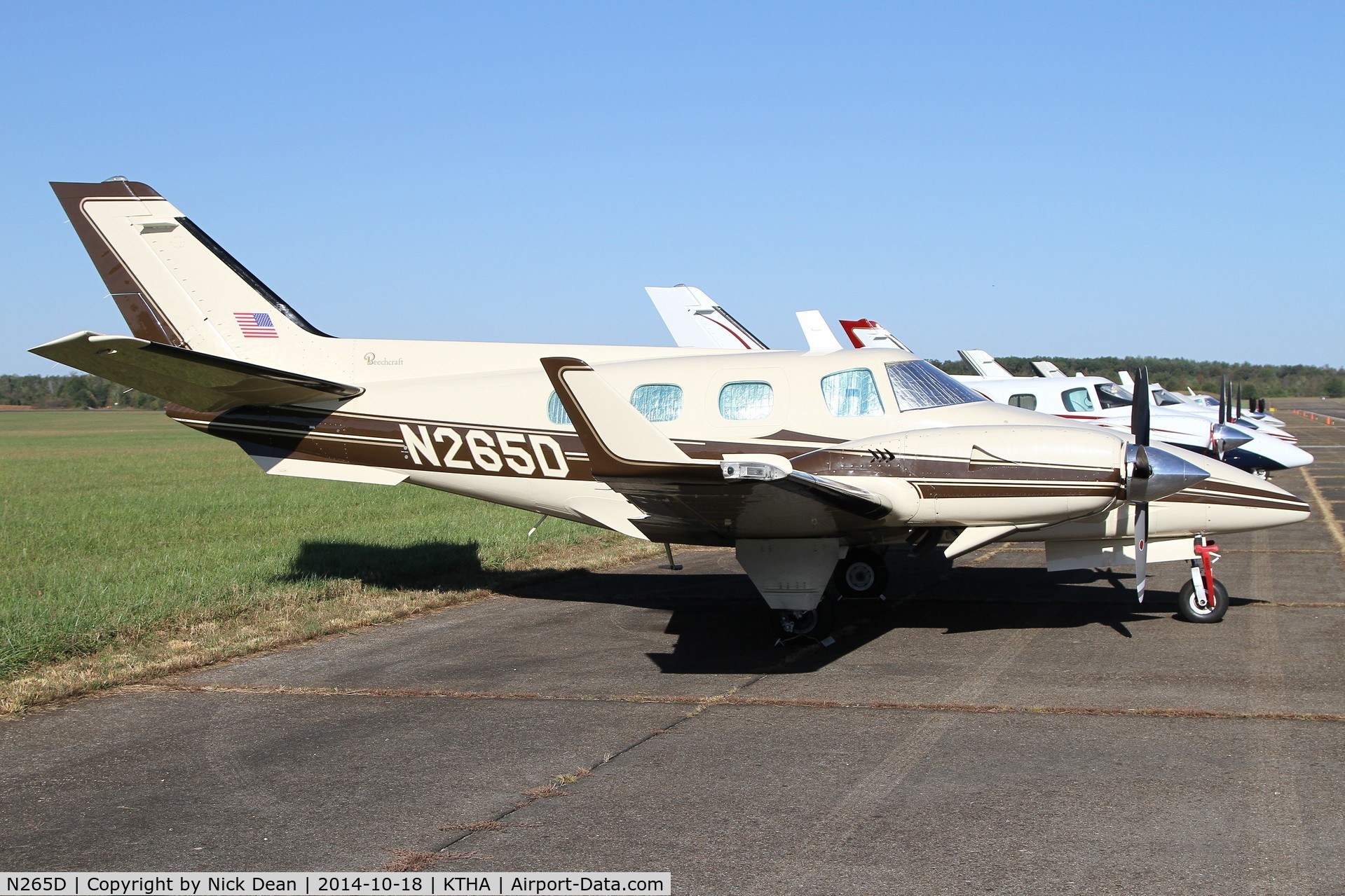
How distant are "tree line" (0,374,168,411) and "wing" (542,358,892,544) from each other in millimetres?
145562

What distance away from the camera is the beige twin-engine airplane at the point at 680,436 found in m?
9.09

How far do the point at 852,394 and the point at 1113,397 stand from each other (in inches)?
576

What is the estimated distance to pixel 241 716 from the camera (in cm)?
798

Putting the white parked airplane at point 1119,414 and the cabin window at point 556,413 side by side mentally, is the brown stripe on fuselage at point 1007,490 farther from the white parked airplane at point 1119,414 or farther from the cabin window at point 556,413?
the white parked airplane at point 1119,414

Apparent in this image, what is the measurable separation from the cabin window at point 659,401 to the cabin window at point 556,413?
0.76 meters

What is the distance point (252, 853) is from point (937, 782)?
3.68 m

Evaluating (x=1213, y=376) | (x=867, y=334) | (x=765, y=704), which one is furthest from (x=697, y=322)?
(x=1213, y=376)

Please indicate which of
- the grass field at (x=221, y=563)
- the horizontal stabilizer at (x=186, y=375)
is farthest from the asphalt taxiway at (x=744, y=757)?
the horizontal stabilizer at (x=186, y=375)

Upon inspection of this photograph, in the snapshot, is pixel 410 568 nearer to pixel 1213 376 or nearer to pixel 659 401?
→ pixel 659 401

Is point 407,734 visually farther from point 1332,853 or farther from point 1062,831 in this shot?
point 1332,853

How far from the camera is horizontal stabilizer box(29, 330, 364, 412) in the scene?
967 cm

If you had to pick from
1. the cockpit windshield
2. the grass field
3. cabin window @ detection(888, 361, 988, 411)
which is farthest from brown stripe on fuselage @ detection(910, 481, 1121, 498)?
the cockpit windshield

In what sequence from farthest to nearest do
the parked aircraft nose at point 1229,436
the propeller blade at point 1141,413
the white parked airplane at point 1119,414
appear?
the white parked airplane at point 1119,414 → the parked aircraft nose at point 1229,436 → the propeller blade at point 1141,413

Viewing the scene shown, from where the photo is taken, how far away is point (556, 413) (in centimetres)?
1140
